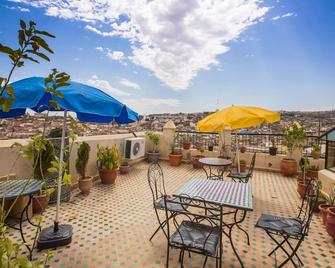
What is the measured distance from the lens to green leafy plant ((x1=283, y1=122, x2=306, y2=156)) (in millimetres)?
5906

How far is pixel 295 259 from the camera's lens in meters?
2.38

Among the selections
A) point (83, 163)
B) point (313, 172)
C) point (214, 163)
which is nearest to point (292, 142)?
point (313, 172)

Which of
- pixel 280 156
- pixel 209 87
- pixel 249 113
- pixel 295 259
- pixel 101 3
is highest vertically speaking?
pixel 101 3

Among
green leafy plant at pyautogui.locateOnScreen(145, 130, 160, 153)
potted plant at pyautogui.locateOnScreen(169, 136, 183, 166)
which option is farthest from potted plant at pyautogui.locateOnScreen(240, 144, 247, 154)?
green leafy plant at pyautogui.locateOnScreen(145, 130, 160, 153)

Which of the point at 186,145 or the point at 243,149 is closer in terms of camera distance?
the point at 243,149

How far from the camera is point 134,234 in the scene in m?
2.87

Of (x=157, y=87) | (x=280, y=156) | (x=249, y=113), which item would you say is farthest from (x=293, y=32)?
(x=157, y=87)

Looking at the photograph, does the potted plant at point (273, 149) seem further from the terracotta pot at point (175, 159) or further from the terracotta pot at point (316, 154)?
the terracotta pot at point (175, 159)

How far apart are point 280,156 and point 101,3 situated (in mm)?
6564

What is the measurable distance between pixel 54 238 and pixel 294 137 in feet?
20.8

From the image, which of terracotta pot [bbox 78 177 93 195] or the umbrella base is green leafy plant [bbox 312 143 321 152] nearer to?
terracotta pot [bbox 78 177 93 195]

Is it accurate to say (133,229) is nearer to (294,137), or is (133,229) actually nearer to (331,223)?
(331,223)

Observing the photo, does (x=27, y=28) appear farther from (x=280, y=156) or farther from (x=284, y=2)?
(x=280, y=156)

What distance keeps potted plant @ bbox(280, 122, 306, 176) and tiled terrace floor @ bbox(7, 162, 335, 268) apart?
4.32ft
